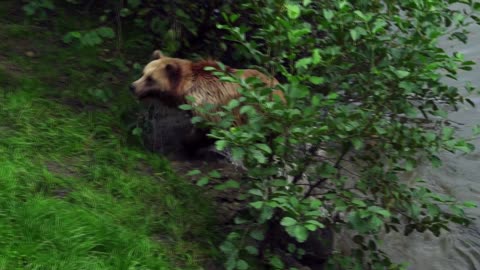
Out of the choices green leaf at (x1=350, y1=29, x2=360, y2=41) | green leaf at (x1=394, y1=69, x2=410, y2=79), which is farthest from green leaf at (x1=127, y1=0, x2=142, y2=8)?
green leaf at (x1=394, y1=69, x2=410, y2=79)

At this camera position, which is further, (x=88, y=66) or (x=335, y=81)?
(x=88, y=66)

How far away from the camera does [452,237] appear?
23.0 feet

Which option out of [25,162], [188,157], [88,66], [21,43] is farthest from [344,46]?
[21,43]

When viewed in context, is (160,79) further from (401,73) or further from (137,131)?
(401,73)

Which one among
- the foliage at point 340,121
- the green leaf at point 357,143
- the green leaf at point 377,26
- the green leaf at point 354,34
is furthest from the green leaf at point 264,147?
the green leaf at point 377,26

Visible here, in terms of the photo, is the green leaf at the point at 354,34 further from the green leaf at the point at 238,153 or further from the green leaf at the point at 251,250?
the green leaf at the point at 251,250

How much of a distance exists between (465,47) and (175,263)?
6998 mm

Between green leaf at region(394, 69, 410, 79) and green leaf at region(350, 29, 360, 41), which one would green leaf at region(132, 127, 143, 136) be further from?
green leaf at region(394, 69, 410, 79)

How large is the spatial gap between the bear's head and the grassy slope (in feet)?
1.18

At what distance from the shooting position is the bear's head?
6.25 meters

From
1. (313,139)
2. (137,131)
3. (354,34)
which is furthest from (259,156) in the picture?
(137,131)

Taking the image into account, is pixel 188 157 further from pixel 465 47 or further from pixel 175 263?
pixel 465 47

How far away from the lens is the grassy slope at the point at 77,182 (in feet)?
15.0

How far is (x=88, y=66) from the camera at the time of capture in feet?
23.3
